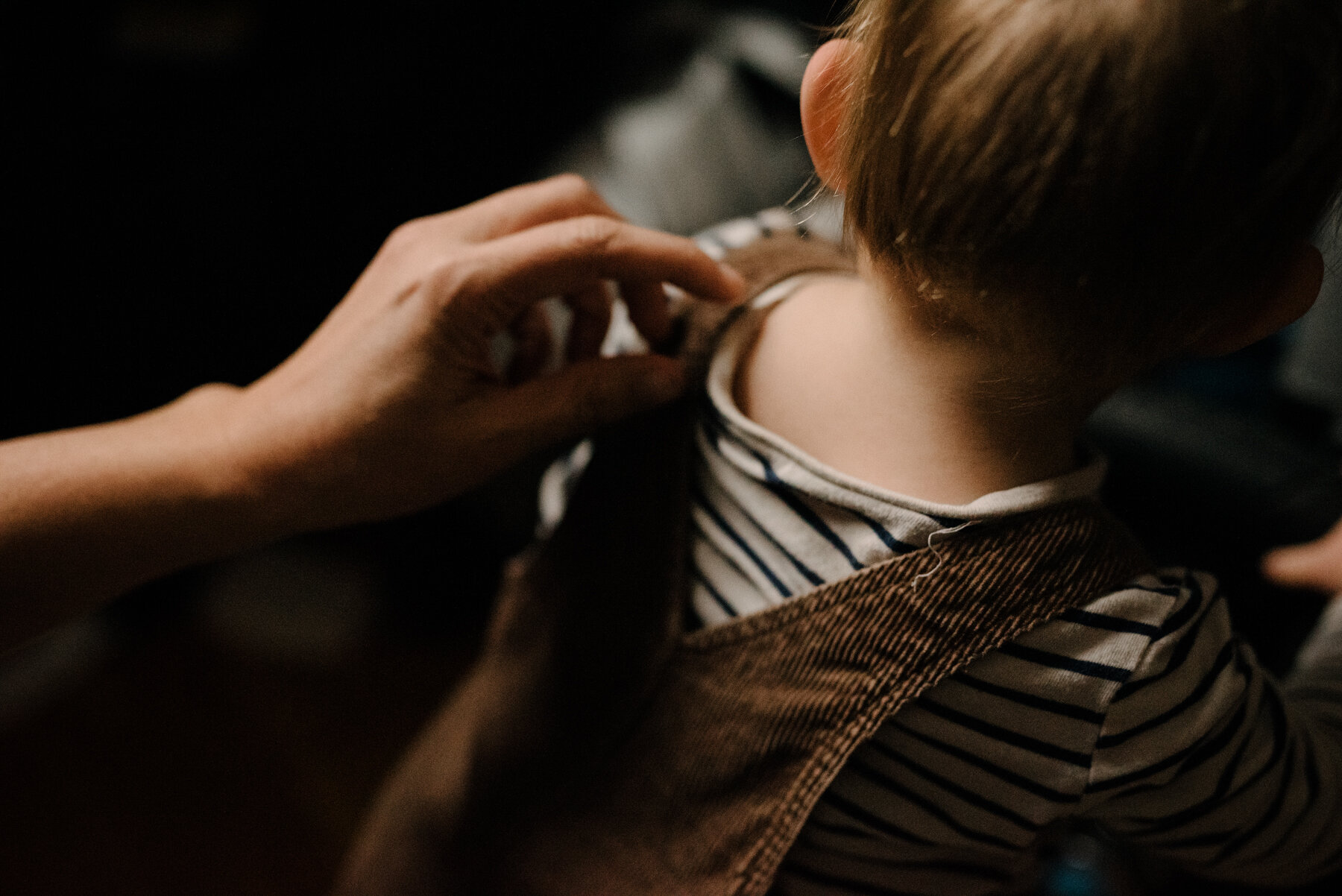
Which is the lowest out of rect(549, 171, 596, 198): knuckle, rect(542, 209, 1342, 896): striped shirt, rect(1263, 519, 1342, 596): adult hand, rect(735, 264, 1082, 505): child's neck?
rect(1263, 519, 1342, 596): adult hand

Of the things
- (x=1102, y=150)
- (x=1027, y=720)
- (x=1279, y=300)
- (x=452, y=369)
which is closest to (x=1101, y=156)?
(x=1102, y=150)

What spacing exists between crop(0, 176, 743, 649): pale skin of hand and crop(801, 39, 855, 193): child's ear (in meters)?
0.10

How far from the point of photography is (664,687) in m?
0.55

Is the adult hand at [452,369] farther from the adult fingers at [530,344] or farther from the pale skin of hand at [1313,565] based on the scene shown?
the pale skin of hand at [1313,565]

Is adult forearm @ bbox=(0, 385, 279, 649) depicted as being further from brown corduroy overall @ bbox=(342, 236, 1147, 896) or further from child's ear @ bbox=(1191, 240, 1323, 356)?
child's ear @ bbox=(1191, 240, 1323, 356)

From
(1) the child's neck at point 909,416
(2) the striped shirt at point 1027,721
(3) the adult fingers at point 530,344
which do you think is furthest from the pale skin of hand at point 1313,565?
(3) the adult fingers at point 530,344

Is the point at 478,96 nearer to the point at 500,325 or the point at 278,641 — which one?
the point at 500,325

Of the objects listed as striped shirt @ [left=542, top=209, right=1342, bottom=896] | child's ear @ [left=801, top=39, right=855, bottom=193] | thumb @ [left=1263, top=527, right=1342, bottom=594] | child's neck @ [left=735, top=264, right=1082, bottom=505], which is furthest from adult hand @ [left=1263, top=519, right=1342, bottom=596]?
child's ear @ [left=801, top=39, right=855, bottom=193]

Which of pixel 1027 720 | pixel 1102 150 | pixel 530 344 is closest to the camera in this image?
pixel 1102 150

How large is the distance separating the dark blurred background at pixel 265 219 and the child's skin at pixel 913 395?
0.54 meters

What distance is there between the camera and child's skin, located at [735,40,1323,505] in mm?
432

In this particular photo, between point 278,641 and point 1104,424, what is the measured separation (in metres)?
1.19

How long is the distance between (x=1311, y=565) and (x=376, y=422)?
76cm

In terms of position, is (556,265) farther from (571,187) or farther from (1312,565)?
(1312,565)
